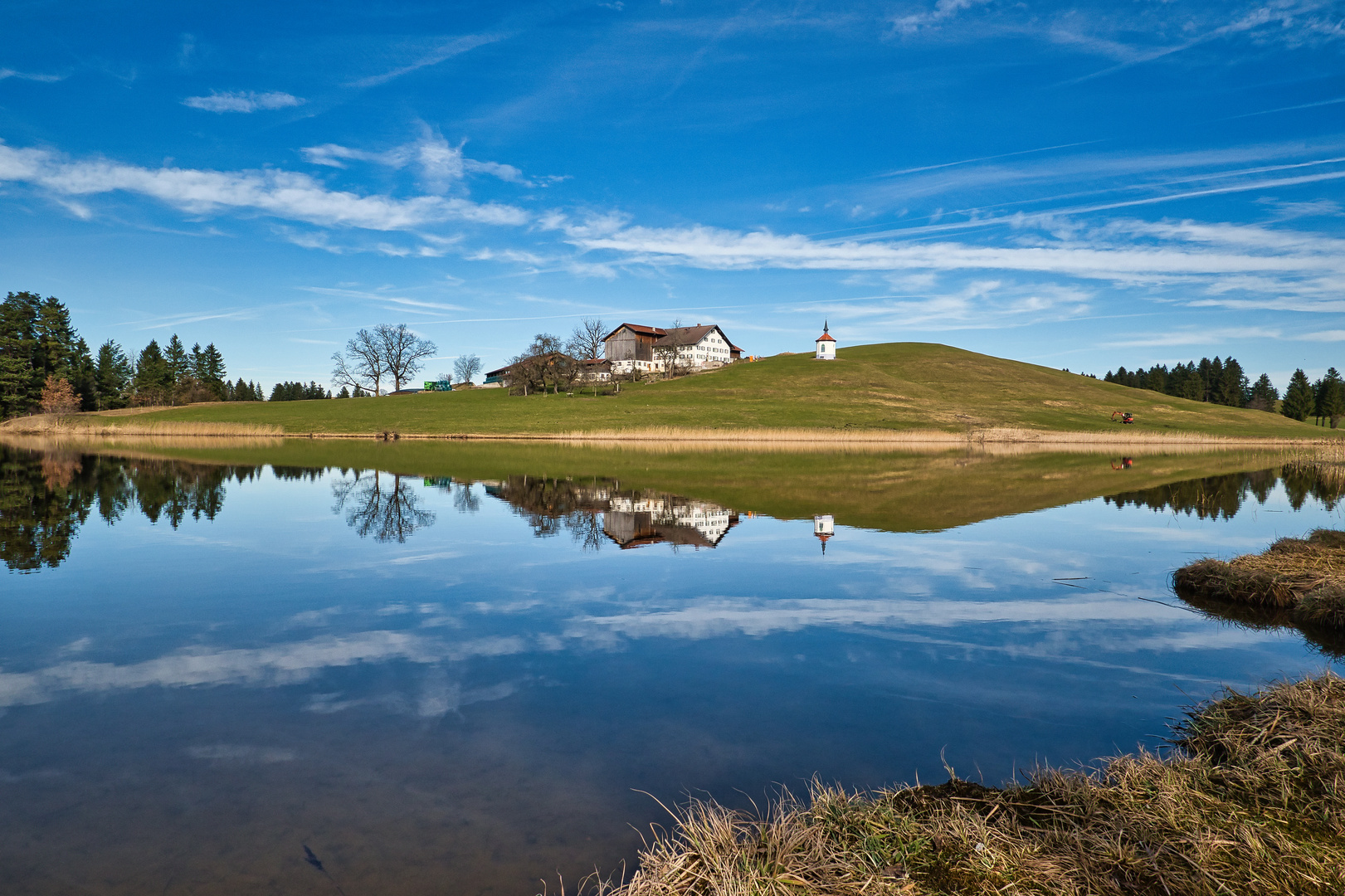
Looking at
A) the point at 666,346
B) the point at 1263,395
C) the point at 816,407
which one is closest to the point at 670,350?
the point at 666,346

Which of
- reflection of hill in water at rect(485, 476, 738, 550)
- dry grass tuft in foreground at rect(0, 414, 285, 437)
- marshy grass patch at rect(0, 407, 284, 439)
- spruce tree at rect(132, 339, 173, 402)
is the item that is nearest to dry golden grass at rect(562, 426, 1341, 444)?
marshy grass patch at rect(0, 407, 284, 439)

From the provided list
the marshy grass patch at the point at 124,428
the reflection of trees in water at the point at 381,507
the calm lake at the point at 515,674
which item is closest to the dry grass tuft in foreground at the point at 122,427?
the marshy grass patch at the point at 124,428

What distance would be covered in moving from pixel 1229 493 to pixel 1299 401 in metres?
146

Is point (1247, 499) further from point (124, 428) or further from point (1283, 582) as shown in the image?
point (124, 428)

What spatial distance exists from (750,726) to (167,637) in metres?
8.41

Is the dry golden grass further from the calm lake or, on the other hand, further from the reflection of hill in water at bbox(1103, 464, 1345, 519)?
the calm lake

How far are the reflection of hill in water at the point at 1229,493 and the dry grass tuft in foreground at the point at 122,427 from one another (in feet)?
254

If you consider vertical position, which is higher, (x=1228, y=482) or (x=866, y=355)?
(x=866, y=355)

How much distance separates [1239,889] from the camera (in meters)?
4.50

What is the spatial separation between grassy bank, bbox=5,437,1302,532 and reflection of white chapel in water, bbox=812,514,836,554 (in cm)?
78

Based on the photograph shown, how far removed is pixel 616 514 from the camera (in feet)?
76.5

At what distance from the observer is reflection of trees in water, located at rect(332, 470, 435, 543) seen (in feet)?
67.1

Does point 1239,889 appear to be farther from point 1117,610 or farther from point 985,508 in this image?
point 985,508

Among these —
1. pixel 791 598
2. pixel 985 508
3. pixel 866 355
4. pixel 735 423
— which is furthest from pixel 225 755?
pixel 866 355
